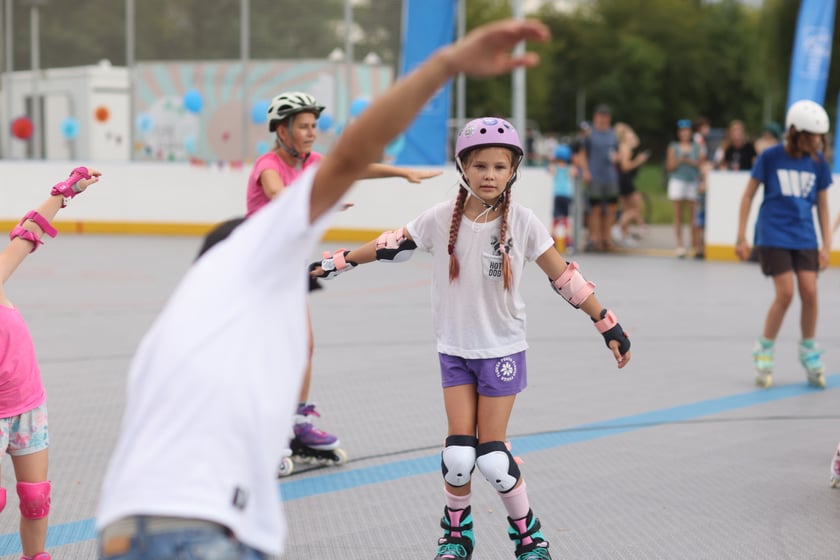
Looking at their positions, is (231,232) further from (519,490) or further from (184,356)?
(519,490)

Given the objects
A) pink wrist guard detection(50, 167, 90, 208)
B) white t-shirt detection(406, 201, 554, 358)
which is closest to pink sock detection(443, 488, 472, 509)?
white t-shirt detection(406, 201, 554, 358)

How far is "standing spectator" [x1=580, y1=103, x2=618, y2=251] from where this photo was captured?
651 inches

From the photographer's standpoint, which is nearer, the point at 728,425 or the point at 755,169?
the point at 728,425

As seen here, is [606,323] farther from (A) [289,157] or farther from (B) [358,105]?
(B) [358,105]

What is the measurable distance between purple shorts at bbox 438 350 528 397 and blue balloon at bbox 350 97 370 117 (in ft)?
48.8

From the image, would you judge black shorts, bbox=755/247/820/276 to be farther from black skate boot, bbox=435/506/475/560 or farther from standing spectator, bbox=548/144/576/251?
standing spectator, bbox=548/144/576/251

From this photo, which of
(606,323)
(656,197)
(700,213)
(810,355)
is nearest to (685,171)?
(700,213)

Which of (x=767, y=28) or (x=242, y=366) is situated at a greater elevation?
(x=767, y=28)

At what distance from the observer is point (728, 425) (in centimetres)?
675

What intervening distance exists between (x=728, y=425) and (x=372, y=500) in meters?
2.44

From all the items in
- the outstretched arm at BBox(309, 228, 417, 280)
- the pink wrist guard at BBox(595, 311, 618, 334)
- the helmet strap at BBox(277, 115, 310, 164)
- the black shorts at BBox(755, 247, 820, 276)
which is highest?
the helmet strap at BBox(277, 115, 310, 164)

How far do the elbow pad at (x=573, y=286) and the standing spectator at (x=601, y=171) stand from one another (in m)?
12.3

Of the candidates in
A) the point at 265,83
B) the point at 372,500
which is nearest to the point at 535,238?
the point at 372,500

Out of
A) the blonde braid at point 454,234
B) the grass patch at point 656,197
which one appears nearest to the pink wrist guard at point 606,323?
the blonde braid at point 454,234
